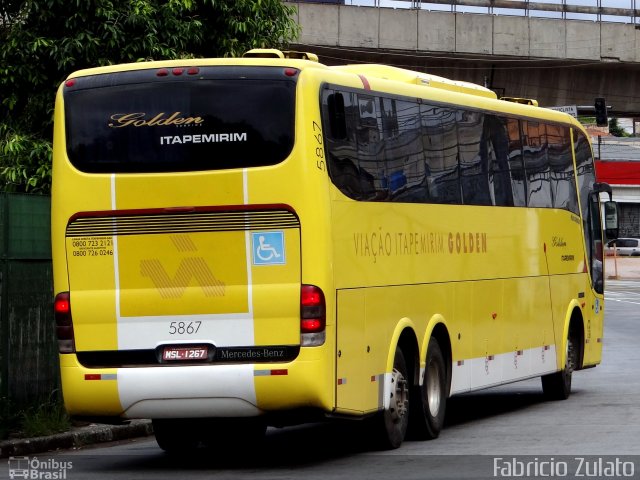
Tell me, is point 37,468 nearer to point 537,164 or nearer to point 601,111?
point 537,164

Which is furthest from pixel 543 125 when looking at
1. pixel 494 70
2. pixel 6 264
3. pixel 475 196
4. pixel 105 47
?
pixel 494 70

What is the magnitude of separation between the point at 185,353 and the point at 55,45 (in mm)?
7072

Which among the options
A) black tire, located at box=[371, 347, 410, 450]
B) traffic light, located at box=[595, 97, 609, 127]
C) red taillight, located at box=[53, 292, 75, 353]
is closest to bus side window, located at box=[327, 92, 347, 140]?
black tire, located at box=[371, 347, 410, 450]

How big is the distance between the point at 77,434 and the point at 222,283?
3.42 m

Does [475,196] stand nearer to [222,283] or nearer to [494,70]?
[222,283]

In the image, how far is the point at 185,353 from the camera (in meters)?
12.3

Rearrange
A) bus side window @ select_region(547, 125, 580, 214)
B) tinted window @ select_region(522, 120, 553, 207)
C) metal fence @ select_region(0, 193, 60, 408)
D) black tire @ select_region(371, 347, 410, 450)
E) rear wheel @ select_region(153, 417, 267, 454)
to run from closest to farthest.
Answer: black tire @ select_region(371, 347, 410, 450)
rear wheel @ select_region(153, 417, 267, 454)
metal fence @ select_region(0, 193, 60, 408)
tinted window @ select_region(522, 120, 553, 207)
bus side window @ select_region(547, 125, 580, 214)

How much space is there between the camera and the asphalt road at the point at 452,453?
1175cm

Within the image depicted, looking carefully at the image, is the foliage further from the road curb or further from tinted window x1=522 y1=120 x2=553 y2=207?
tinted window x1=522 y1=120 x2=553 y2=207

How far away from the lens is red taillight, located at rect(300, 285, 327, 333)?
39.4ft

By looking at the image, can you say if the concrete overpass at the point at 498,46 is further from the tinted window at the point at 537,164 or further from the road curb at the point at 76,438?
the road curb at the point at 76,438

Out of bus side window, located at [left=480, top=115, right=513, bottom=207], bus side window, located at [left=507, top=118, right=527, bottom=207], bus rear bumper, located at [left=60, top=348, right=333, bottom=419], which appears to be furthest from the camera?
bus side window, located at [left=507, top=118, right=527, bottom=207]


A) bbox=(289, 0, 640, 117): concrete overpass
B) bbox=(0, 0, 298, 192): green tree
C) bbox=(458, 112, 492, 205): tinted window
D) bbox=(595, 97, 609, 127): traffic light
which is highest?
bbox=(289, 0, 640, 117): concrete overpass

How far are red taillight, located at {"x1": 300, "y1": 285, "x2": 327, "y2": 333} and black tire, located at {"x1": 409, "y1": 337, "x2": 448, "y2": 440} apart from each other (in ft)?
7.92
